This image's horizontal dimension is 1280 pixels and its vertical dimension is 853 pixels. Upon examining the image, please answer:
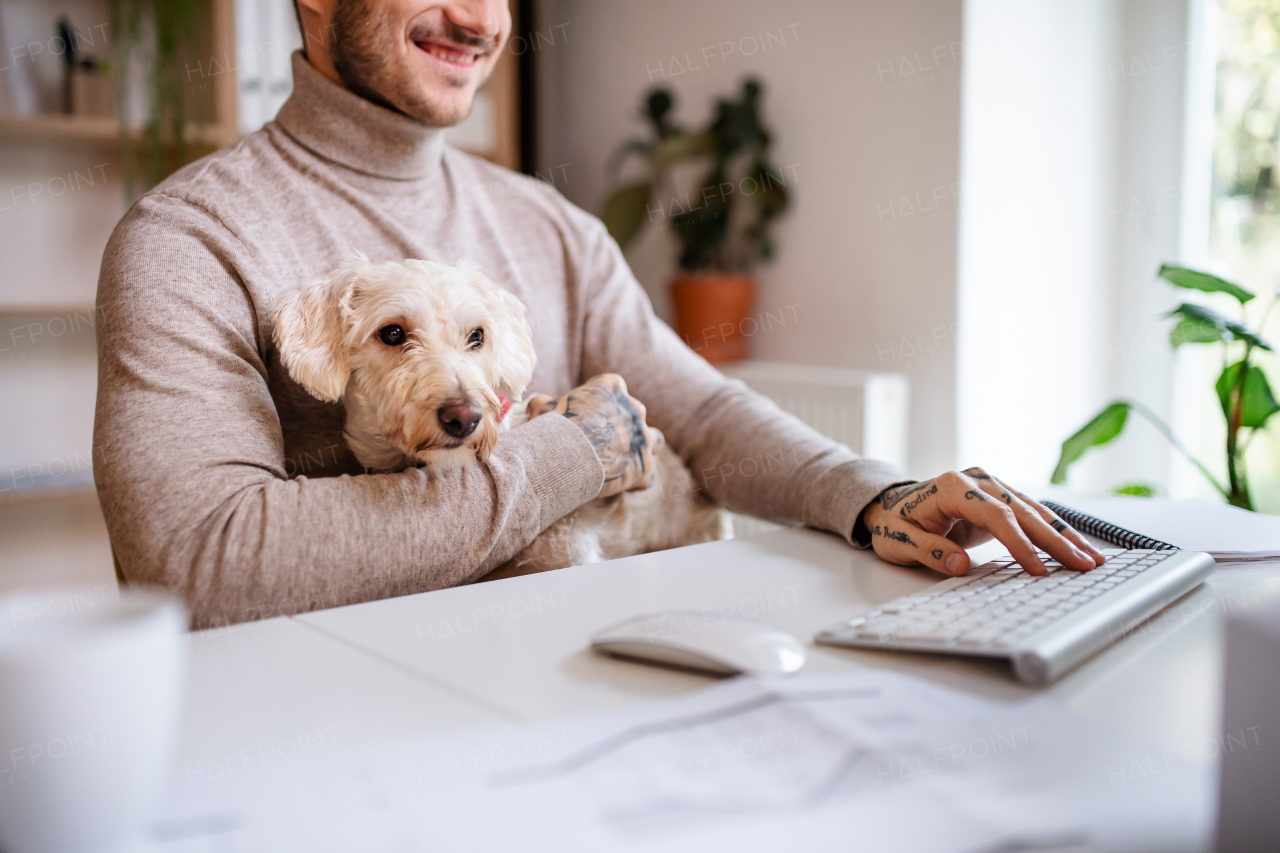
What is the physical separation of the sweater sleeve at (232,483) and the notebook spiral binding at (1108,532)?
0.52m

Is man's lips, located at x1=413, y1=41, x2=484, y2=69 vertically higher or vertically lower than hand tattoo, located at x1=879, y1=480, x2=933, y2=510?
higher

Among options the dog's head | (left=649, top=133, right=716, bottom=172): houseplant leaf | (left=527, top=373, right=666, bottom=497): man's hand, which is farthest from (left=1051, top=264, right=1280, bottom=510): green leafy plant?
(left=649, top=133, right=716, bottom=172): houseplant leaf

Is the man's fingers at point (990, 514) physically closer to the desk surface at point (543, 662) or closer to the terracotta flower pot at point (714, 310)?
the desk surface at point (543, 662)

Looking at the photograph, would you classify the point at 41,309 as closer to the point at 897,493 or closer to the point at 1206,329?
the point at 897,493

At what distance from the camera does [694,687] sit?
0.58 meters

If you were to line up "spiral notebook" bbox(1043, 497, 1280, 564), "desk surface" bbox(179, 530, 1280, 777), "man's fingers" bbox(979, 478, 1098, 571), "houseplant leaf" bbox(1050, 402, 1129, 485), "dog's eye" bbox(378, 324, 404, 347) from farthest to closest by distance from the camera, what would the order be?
"houseplant leaf" bbox(1050, 402, 1129, 485), "dog's eye" bbox(378, 324, 404, 347), "spiral notebook" bbox(1043, 497, 1280, 564), "man's fingers" bbox(979, 478, 1098, 571), "desk surface" bbox(179, 530, 1280, 777)

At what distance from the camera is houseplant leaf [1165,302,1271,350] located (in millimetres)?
1402

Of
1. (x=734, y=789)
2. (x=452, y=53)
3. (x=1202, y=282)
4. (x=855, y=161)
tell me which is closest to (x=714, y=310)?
(x=855, y=161)

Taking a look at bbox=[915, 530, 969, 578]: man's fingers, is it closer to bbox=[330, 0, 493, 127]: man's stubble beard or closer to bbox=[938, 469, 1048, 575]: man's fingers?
bbox=[938, 469, 1048, 575]: man's fingers

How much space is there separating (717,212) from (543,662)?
2144 mm

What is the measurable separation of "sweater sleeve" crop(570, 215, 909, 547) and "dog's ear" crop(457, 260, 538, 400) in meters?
0.24

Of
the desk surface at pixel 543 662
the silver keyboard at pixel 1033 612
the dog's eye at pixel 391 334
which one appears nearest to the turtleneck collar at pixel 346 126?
the dog's eye at pixel 391 334

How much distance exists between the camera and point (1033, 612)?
0.65 metres

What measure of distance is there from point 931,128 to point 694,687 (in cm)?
191
